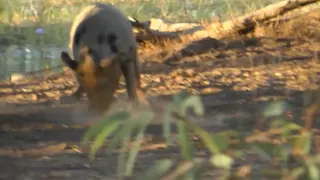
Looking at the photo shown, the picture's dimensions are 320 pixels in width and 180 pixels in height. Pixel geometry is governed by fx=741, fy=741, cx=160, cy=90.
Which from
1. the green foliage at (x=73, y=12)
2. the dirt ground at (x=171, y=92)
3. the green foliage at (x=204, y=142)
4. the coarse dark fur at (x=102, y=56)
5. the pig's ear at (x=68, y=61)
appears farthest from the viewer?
the green foliage at (x=73, y=12)

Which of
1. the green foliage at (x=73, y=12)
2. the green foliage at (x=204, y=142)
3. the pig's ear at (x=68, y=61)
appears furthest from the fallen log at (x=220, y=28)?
the green foliage at (x=204, y=142)

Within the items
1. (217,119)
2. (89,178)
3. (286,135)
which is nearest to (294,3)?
(217,119)

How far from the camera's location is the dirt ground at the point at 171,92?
4.36 metres

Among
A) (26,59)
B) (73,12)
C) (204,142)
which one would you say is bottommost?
(26,59)

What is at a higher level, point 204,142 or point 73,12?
point 204,142

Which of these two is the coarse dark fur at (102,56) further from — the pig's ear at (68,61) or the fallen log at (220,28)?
the fallen log at (220,28)

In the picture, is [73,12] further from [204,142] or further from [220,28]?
[204,142]

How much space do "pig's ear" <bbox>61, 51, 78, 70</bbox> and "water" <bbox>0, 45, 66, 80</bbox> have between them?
2.20m

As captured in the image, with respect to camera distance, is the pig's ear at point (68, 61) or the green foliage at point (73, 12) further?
the green foliage at point (73, 12)

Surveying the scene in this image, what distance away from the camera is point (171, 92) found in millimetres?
6516

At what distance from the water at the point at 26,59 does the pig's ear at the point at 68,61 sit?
86.5 inches

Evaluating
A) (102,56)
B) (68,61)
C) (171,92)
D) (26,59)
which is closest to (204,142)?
(68,61)

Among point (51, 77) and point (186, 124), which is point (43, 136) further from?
point (186, 124)

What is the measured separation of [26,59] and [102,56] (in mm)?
2921
